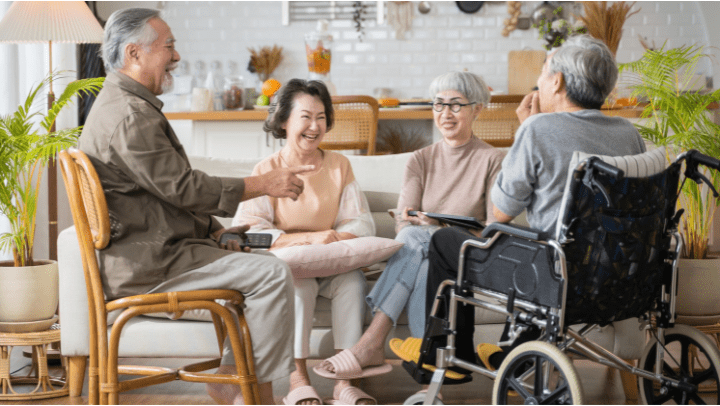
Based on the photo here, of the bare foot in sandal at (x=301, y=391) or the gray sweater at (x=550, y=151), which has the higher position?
the gray sweater at (x=550, y=151)

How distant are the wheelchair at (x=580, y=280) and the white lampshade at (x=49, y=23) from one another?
2.19m

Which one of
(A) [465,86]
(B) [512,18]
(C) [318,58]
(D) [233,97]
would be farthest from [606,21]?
(A) [465,86]

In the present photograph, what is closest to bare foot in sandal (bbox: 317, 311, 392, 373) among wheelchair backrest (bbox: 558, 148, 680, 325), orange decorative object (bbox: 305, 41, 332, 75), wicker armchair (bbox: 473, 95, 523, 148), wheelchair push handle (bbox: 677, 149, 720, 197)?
wheelchair backrest (bbox: 558, 148, 680, 325)

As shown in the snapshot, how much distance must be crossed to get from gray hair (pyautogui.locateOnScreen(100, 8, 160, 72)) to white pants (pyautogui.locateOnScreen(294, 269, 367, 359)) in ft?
2.95

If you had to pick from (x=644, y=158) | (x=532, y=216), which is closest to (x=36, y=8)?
(x=532, y=216)

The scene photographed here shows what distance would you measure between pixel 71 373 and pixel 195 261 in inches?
31.5

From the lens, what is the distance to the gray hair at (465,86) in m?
2.79

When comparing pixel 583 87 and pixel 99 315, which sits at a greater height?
pixel 583 87

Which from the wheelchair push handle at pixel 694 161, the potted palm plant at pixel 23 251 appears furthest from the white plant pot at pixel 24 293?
the wheelchair push handle at pixel 694 161

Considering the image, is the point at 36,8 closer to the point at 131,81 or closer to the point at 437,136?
the point at 131,81

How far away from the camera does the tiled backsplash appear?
5.98 m

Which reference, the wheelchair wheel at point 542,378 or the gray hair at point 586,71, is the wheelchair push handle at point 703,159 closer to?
the gray hair at point 586,71

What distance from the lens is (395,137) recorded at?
514cm

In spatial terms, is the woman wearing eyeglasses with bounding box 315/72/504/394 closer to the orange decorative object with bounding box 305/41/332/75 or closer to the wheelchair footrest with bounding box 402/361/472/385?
the wheelchair footrest with bounding box 402/361/472/385
